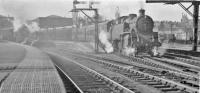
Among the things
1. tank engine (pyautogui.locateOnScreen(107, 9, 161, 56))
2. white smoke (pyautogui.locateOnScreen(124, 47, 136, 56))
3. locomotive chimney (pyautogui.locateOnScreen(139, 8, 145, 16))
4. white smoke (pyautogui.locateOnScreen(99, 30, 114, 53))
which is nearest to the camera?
tank engine (pyautogui.locateOnScreen(107, 9, 161, 56))

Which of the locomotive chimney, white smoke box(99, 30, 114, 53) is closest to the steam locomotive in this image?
the locomotive chimney

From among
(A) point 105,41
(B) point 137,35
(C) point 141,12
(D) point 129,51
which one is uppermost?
(C) point 141,12

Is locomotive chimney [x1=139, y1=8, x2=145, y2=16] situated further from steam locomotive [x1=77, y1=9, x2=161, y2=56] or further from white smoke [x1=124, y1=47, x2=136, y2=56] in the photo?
white smoke [x1=124, y1=47, x2=136, y2=56]

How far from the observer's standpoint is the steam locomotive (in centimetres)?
2630

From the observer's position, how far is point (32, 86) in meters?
10.6

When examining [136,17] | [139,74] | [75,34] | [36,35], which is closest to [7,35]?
[36,35]

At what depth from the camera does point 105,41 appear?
35.3 meters

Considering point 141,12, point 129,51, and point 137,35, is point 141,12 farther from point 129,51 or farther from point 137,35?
point 129,51

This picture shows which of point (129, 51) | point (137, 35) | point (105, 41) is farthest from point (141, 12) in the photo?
point (105, 41)

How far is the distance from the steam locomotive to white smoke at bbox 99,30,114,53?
4.37m

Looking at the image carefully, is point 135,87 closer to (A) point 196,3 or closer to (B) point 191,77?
(B) point 191,77

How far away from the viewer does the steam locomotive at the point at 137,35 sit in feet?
86.3

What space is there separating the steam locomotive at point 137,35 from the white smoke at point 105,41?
4.37 meters

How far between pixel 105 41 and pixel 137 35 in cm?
925
